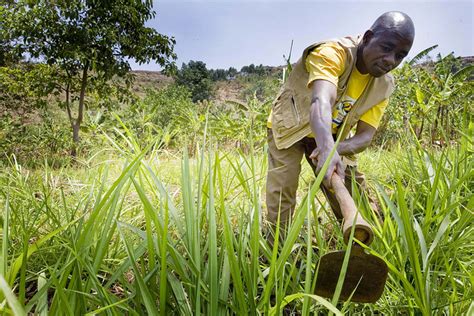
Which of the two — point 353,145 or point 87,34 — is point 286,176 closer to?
point 353,145

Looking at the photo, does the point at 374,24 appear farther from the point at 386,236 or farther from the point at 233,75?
the point at 233,75

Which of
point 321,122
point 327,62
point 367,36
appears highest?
point 367,36

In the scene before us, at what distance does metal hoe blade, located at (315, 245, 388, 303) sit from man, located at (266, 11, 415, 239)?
0.88ft

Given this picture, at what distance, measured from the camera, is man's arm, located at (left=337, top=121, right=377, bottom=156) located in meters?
1.55

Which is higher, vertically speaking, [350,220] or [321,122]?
[321,122]

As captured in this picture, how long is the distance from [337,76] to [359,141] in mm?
419

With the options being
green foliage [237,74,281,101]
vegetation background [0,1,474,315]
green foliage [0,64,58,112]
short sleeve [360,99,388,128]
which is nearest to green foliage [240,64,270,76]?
green foliage [237,74,281,101]

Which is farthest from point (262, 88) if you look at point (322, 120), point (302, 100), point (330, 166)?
point (330, 166)

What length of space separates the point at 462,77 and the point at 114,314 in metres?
8.85

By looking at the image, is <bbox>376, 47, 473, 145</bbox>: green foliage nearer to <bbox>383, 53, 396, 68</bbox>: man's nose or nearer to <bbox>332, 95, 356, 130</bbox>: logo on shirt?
<bbox>332, 95, 356, 130</bbox>: logo on shirt

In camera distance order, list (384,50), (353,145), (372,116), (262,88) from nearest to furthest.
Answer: (384,50) < (353,145) < (372,116) < (262,88)

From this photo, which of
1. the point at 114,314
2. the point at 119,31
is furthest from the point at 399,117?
the point at 114,314

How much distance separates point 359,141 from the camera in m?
1.66

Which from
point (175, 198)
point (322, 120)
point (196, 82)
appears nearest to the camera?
point (322, 120)
